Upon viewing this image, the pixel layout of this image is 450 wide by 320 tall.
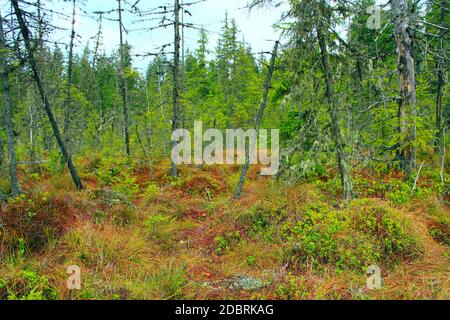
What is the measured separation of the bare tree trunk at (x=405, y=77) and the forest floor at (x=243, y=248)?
0.72 metres

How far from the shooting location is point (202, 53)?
93.4 feet

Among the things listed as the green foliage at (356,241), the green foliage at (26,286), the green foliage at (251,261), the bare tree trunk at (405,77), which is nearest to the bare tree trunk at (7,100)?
the green foliage at (26,286)

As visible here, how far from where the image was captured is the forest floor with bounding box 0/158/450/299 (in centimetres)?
445

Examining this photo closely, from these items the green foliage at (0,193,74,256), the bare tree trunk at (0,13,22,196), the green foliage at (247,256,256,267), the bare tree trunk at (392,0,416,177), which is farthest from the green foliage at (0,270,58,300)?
the bare tree trunk at (392,0,416,177)

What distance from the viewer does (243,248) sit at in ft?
20.5

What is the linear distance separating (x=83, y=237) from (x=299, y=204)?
445 centimetres

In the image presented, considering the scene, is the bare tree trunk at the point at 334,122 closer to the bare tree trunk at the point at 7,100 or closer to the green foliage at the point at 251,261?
the green foliage at the point at 251,261

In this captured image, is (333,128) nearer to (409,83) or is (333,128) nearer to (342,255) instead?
(409,83)

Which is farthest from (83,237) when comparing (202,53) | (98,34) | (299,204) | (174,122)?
(202,53)

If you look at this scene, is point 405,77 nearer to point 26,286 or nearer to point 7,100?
point 26,286

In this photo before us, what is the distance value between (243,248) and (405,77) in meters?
5.90

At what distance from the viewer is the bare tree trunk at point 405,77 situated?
299 inches

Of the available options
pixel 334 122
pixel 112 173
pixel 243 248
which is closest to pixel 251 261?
pixel 243 248

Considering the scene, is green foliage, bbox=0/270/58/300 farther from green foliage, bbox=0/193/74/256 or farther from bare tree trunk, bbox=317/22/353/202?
bare tree trunk, bbox=317/22/353/202
